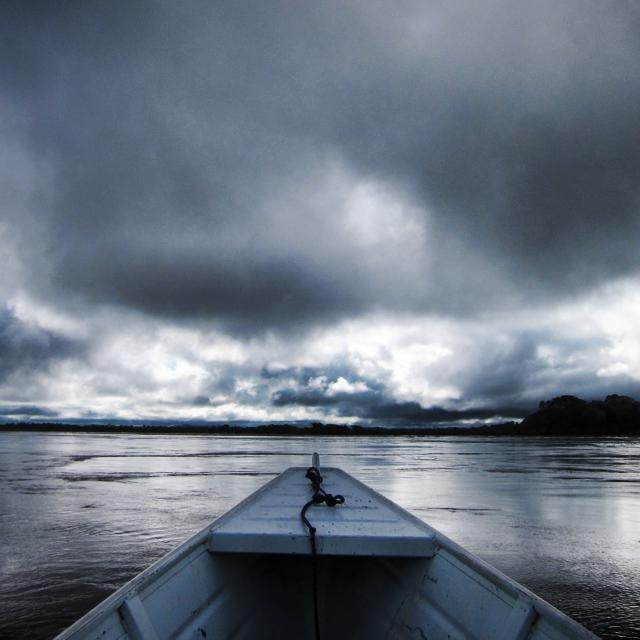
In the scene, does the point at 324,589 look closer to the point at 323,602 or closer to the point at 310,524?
the point at 323,602

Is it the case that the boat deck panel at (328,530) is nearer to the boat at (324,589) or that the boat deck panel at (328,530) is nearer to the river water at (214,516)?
the boat at (324,589)

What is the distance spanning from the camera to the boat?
2.60 metres

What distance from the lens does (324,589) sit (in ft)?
14.6

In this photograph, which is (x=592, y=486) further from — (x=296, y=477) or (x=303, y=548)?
(x=303, y=548)

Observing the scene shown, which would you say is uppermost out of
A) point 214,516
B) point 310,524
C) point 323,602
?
point 310,524

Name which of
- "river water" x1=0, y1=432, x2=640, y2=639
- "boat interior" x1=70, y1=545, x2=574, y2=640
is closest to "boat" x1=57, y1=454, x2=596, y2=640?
"boat interior" x1=70, y1=545, x2=574, y2=640

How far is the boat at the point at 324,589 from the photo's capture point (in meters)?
2.60

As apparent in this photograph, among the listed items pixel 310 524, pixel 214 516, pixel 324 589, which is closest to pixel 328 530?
pixel 310 524

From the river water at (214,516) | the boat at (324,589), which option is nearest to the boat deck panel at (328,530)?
the boat at (324,589)

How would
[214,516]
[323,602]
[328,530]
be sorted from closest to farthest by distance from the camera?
[328,530]
[323,602]
[214,516]

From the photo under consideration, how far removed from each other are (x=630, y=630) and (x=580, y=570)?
2349 mm

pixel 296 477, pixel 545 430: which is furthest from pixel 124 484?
pixel 545 430

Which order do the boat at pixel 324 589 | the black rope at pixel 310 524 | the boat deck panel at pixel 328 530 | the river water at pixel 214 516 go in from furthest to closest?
1. the river water at pixel 214 516
2. the boat deck panel at pixel 328 530
3. the black rope at pixel 310 524
4. the boat at pixel 324 589

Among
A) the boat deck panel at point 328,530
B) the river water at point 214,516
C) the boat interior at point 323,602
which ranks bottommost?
the river water at point 214,516
